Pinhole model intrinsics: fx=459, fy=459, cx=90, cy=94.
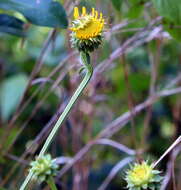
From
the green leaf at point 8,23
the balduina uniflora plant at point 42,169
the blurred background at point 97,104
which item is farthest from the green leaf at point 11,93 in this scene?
the balduina uniflora plant at point 42,169

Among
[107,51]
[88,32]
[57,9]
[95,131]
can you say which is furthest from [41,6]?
[95,131]

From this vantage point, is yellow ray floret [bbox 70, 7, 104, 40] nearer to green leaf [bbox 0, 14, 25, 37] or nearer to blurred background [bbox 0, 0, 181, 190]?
green leaf [bbox 0, 14, 25, 37]

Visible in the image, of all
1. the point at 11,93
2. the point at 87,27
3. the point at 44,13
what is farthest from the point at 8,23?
the point at 11,93

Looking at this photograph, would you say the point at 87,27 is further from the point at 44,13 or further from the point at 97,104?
the point at 97,104

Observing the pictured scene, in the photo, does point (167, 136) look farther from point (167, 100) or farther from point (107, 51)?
point (107, 51)

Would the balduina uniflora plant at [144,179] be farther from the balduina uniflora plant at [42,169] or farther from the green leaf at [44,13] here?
the green leaf at [44,13]

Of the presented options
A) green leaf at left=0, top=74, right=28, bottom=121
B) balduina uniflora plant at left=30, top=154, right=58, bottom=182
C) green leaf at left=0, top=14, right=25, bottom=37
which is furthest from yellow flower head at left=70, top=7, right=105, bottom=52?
green leaf at left=0, top=74, right=28, bottom=121
